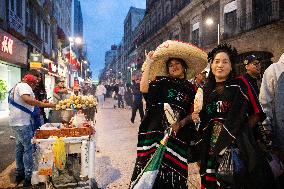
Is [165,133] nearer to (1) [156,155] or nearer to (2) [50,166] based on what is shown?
(1) [156,155]

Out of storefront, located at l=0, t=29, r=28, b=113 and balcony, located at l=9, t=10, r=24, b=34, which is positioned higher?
balcony, located at l=9, t=10, r=24, b=34

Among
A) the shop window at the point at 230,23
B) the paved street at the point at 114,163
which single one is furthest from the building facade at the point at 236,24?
the paved street at the point at 114,163

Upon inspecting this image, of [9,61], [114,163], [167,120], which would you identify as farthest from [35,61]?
[167,120]

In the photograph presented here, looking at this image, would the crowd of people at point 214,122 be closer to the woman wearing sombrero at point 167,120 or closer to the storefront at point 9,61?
the woman wearing sombrero at point 167,120

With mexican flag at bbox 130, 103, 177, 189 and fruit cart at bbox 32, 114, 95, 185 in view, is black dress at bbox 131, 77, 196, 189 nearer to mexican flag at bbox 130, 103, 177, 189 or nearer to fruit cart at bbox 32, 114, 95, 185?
mexican flag at bbox 130, 103, 177, 189

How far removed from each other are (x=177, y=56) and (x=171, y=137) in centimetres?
88

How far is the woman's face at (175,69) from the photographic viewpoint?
10.8 feet

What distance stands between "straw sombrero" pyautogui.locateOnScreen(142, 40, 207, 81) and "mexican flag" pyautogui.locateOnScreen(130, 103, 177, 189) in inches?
20.9

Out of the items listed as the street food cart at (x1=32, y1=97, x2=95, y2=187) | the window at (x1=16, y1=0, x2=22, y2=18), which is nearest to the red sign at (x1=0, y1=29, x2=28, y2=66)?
the window at (x1=16, y1=0, x2=22, y2=18)

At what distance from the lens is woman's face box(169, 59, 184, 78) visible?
329cm

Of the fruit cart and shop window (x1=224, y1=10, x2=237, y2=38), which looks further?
shop window (x1=224, y1=10, x2=237, y2=38)

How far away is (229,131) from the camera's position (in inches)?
103

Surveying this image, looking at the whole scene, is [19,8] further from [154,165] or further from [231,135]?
[231,135]

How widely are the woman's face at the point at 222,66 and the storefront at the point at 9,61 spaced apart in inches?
504
